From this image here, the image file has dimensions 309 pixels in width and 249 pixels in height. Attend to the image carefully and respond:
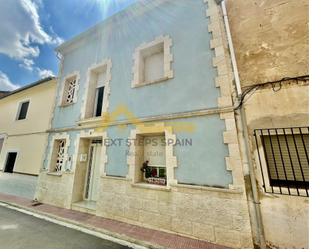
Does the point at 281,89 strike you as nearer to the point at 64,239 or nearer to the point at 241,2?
the point at 241,2

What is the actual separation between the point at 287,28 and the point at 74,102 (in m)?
7.12

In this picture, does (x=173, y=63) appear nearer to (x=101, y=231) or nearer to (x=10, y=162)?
(x=101, y=231)

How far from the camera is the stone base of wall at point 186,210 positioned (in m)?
2.54

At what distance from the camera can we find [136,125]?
3988 millimetres

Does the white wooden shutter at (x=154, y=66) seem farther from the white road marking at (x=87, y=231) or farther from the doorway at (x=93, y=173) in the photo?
the white road marking at (x=87, y=231)

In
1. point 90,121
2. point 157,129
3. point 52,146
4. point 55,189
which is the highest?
point 90,121

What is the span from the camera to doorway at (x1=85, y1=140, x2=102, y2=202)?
4.91m

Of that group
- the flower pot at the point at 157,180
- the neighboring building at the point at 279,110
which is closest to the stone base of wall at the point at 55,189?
the flower pot at the point at 157,180

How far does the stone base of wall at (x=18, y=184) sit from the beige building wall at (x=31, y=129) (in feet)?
0.97

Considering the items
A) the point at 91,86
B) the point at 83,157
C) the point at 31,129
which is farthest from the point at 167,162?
the point at 31,129

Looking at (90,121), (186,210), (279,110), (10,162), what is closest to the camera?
(279,110)

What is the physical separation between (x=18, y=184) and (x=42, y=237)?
5382mm

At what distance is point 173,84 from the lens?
372 cm

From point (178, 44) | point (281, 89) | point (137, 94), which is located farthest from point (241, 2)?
point (137, 94)
